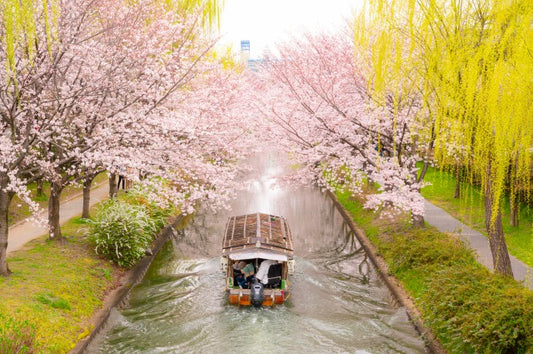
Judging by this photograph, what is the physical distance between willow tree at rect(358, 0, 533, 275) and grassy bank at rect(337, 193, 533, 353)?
4.32 ft

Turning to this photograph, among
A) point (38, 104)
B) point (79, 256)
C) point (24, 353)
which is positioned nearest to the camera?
point (24, 353)

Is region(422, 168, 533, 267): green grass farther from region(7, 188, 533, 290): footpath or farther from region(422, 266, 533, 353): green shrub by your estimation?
→ region(422, 266, 533, 353): green shrub

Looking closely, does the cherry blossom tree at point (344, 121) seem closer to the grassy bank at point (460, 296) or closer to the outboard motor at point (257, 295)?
the grassy bank at point (460, 296)

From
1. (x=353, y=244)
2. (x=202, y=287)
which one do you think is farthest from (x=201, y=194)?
(x=353, y=244)

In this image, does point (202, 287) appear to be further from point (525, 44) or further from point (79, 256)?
point (525, 44)

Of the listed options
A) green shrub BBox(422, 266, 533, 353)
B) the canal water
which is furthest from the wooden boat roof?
green shrub BBox(422, 266, 533, 353)

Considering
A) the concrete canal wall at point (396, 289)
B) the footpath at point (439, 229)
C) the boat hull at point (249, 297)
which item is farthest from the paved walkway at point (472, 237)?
the boat hull at point (249, 297)

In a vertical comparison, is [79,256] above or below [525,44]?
below

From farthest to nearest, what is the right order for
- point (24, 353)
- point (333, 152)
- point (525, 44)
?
point (333, 152)
point (24, 353)
point (525, 44)

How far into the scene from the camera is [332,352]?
1156 cm

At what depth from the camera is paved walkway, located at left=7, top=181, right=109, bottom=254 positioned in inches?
650

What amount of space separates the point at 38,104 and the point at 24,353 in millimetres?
5744

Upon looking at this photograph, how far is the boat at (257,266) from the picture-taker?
1383cm

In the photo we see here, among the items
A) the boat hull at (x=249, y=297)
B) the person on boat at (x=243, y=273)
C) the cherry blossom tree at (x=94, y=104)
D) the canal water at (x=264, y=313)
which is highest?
the cherry blossom tree at (x=94, y=104)
